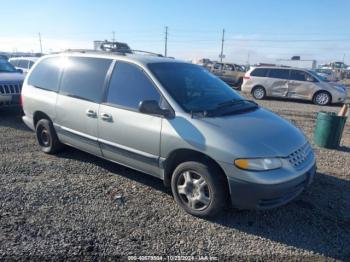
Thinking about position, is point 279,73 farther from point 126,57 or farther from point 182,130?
point 182,130

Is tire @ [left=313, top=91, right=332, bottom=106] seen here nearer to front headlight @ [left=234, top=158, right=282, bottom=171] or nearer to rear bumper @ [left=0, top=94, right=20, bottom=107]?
rear bumper @ [left=0, top=94, right=20, bottom=107]

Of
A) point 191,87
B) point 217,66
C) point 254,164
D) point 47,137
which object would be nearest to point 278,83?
point 217,66

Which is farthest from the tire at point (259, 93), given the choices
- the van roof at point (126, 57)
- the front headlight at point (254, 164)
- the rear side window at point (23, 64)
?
the front headlight at point (254, 164)

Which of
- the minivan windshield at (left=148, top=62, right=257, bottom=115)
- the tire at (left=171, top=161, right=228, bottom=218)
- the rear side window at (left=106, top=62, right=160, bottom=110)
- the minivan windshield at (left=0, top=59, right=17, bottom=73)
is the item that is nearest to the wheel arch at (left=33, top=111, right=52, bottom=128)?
the rear side window at (left=106, top=62, right=160, bottom=110)

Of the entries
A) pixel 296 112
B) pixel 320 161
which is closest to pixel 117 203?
pixel 320 161

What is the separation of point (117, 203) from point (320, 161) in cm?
390

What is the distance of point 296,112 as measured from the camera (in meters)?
11.8

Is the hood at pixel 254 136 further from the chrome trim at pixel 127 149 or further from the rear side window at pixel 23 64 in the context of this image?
the rear side window at pixel 23 64

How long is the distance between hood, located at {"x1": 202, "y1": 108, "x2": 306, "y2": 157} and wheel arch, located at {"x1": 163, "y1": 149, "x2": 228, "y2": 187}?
26cm

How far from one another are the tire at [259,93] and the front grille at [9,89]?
1150 cm

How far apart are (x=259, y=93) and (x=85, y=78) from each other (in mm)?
12987

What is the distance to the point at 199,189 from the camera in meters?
3.57

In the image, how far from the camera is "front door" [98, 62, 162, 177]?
386cm

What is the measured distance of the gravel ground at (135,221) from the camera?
308 centimetres
